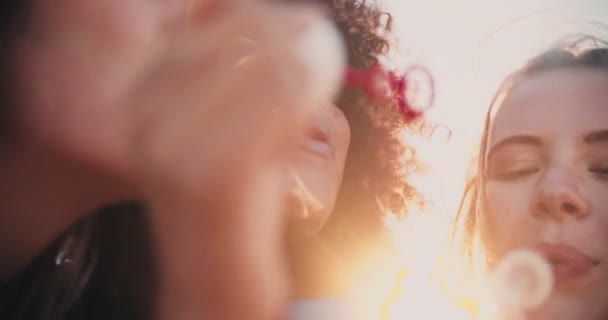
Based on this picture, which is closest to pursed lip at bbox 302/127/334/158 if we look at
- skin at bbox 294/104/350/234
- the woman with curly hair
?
skin at bbox 294/104/350/234

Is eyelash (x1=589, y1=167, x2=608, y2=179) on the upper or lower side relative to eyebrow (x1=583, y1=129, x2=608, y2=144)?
lower

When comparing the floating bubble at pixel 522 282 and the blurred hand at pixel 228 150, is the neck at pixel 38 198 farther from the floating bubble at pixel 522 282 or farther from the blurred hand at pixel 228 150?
the floating bubble at pixel 522 282

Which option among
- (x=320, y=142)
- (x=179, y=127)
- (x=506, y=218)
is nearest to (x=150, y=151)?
(x=179, y=127)

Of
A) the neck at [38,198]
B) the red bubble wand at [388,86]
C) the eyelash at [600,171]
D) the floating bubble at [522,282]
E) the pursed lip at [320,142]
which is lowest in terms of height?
the neck at [38,198]

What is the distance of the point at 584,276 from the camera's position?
1.62 ft

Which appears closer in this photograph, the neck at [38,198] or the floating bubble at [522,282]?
the neck at [38,198]

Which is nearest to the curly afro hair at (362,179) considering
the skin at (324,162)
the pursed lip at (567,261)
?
the skin at (324,162)

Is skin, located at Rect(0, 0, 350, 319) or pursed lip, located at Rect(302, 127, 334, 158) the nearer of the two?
skin, located at Rect(0, 0, 350, 319)

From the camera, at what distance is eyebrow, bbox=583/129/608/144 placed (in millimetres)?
499

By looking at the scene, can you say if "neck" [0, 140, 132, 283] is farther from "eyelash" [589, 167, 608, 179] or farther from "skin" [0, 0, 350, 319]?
"eyelash" [589, 167, 608, 179]

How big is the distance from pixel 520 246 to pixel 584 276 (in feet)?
0.17

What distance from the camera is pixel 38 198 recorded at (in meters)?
0.33

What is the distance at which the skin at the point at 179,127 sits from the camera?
0.82ft

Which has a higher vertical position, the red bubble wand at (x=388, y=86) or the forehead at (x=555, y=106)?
the forehead at (x=555, y=106)
